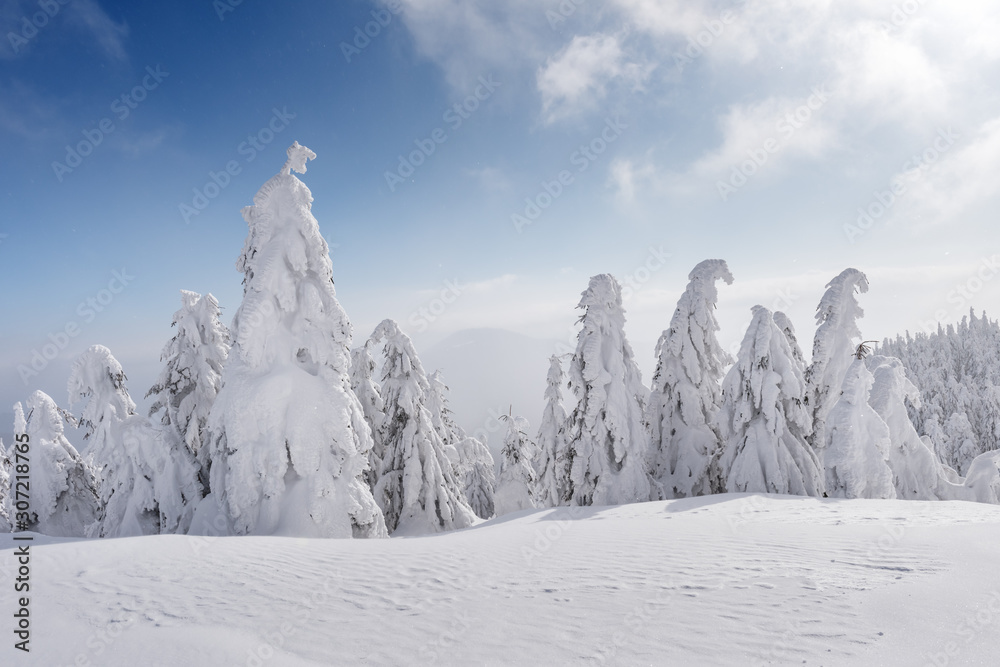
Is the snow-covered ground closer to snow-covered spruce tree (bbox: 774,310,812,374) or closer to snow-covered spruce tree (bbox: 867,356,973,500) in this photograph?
snow-covered spruce tree (bbox: 867,356,973,500)

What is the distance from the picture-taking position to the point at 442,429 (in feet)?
80.8

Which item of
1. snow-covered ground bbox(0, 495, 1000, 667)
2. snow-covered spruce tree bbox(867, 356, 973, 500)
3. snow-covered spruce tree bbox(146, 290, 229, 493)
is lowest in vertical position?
snow-covered ground bbox(0, 495, 1000, 667)

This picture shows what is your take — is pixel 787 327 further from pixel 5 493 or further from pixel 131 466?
pixel 5 493

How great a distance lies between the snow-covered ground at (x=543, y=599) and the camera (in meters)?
4.89

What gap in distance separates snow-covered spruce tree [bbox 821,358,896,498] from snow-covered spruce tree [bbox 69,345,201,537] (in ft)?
67.0

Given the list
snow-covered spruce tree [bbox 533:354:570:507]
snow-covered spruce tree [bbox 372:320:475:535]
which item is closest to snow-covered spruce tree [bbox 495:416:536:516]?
snow-covered spruce tree [bbox 533:354:570:507]

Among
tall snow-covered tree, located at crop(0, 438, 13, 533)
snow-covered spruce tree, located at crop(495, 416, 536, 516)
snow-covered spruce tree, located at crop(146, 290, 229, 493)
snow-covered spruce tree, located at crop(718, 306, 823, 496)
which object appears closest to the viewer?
snow-covered spruce tree, located at crop(718, 306, 823, 496)

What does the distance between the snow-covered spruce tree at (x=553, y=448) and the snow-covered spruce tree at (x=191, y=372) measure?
44.4ft

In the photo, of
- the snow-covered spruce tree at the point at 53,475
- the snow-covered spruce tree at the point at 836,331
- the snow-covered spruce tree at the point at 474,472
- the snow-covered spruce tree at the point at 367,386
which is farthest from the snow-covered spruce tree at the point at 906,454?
the snow-covered spruce tree at the point at 53,475

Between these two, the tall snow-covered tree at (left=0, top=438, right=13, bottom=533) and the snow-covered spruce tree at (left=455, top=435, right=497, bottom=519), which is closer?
the tall snow-covered tree at (left=0, top=438, right=13, bottom=533)

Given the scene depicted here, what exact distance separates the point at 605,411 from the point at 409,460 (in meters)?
8.61

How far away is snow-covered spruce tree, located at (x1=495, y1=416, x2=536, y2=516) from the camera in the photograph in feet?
103

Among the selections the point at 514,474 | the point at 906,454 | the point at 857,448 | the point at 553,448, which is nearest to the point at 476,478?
the point at 514,474

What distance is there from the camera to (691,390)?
2027 cm
